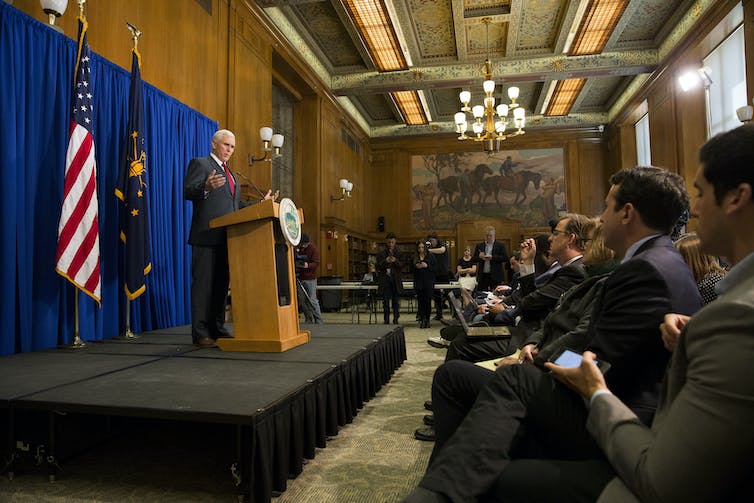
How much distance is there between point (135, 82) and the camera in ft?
13.1

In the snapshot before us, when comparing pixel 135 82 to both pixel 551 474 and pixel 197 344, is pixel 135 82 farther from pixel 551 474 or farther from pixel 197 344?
pixel 551 474

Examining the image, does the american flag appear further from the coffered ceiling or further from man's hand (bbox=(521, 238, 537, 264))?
the coffered ceiling

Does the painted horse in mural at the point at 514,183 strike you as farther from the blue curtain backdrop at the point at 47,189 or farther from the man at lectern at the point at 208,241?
the man at lectern at the point at 208,241

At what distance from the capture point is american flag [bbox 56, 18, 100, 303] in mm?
3287

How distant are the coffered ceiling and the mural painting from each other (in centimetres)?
240

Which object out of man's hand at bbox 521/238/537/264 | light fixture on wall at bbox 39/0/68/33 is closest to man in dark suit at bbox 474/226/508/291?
man's hand at bbox 521/238/537/264

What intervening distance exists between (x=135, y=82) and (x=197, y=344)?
2286mm

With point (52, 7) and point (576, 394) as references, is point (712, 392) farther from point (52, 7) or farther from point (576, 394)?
point (52, 7)

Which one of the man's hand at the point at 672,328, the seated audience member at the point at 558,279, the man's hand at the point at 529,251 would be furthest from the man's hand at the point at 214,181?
the man's hand at the point at 672,328

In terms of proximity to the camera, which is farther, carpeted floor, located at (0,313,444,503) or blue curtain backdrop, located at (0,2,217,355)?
blue curtain backdrop, located at (0,2,217,355)

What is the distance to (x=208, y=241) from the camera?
10.7ft

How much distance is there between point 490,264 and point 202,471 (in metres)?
5.76

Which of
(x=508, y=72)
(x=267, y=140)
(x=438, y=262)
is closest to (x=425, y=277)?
(x=438, y=262)

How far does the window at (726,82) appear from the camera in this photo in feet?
22.6
